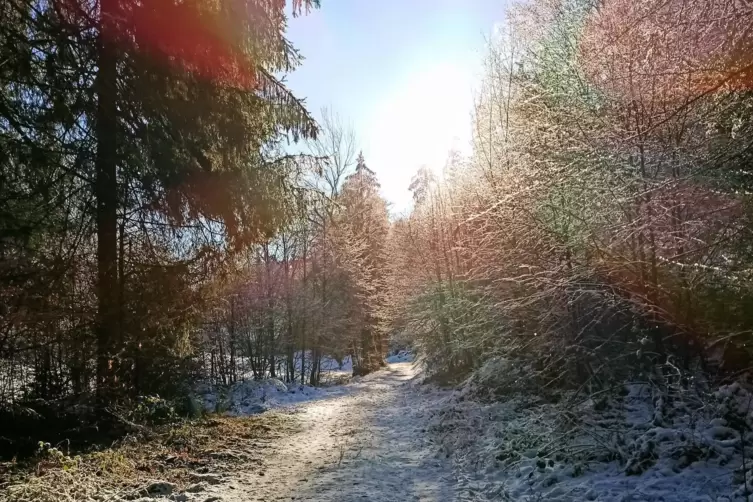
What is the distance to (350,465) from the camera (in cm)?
697

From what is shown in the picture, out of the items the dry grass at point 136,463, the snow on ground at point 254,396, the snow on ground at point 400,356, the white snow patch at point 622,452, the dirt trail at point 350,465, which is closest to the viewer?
the white snow patch at point 622,452

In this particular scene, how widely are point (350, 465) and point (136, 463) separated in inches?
113

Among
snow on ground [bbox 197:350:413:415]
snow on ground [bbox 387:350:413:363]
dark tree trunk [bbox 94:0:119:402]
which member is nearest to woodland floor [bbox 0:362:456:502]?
dark tree trunk [bbox 94:0:119:402]

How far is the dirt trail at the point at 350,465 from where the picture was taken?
5719 mm

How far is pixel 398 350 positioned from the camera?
50.1m

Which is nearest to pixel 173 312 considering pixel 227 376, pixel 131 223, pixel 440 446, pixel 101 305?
pixel 101 305

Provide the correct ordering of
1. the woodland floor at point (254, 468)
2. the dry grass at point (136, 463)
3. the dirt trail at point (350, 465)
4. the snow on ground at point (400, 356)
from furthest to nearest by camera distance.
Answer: the snow on ground at point (400, 356) < the dirt trail at point (350, 465) < the woodland floor at point (254, 468) < the dry grass at point (136, 463)

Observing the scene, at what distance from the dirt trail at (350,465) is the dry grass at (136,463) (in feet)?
1.71

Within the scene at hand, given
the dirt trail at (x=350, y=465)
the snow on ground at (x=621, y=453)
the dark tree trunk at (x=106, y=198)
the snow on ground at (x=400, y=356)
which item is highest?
the dark tree trunk at (x=106, y=198)

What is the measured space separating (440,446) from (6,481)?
19.0ft

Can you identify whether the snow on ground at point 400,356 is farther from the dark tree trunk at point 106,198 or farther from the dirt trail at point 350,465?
the dark tree trunk at point 106,198

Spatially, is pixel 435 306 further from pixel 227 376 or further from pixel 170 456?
pixel 170 456

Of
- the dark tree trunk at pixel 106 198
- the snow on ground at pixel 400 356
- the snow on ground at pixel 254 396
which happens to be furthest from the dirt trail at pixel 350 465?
the snow on ground at pixel 400 356

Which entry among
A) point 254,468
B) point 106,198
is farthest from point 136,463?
point 106,198
